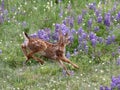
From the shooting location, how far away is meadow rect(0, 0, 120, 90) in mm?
6582

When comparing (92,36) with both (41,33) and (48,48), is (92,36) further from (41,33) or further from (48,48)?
(48,48)

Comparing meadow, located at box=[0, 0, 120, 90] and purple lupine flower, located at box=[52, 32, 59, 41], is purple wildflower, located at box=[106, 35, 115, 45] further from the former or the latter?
purple lupine flower, located at box=[52, 32, 59, 41]

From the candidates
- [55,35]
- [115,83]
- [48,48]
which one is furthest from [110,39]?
[115,83]

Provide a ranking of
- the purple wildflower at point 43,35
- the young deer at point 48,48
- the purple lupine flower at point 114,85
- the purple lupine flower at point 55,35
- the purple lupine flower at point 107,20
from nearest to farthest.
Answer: the purple lupine flower at point 114,85 → the young deer at point 48,48 → the purple wildflower at point 43,35 → the purple lupine flower at point 55,35 → the purple lupine flower at point 107,20

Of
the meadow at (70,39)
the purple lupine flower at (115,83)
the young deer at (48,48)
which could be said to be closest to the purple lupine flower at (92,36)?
the meadow at (70,39)

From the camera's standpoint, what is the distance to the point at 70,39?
7566mm

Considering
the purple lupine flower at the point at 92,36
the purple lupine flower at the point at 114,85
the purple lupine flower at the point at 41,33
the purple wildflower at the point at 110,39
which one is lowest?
the purple lupine flower at the point at 114,85

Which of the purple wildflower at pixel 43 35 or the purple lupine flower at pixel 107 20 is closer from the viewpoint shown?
the purple wildflower at pixel 43 35

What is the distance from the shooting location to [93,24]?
8250 mm

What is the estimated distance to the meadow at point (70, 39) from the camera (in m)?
6.58

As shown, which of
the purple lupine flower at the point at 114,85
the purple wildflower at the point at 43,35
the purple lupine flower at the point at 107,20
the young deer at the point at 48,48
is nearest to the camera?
the purple lupine flower at the point at 114,85

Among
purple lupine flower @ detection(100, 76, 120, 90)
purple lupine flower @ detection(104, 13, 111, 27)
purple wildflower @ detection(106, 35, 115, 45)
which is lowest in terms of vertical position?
purple lupine flower @ detection(100, 76, 120, 90)

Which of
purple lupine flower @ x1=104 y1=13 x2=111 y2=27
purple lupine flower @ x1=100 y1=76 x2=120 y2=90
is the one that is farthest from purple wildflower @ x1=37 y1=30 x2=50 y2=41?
purple lupine flower @ x1=100 y1=76 x2=120 y2=90

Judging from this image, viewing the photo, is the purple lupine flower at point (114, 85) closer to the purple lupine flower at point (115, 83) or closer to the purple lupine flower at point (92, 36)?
the purple lupine flower at point (115, 83)
